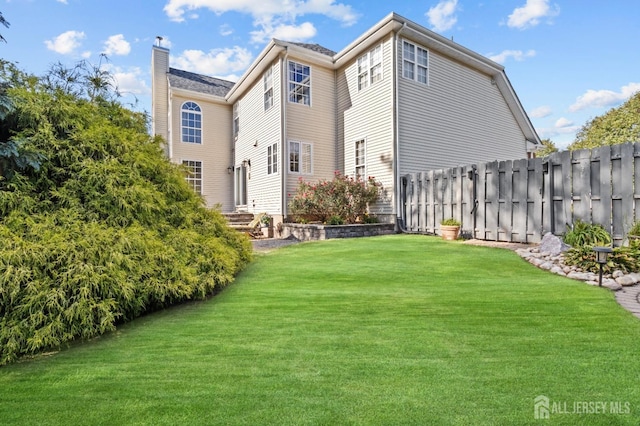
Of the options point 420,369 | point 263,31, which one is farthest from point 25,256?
point 263,31

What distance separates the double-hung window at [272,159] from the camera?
12.5m

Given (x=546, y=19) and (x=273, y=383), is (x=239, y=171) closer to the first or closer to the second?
(x=546, y=19)

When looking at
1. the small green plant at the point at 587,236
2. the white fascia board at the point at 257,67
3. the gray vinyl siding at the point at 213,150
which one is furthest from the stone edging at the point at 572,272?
the gray vinyl siding at the point at 213,150

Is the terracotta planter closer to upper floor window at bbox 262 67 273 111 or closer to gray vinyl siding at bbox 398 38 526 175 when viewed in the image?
gray vinyl siding at bbox 398 38 526 175

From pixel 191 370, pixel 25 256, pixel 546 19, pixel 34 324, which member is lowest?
pixel 191 370

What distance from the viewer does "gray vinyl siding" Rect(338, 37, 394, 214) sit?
10.8m

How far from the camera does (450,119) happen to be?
1241cm

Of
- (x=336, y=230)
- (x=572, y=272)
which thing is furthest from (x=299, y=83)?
(x=572, y=272)

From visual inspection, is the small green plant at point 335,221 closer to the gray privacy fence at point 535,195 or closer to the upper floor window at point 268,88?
the gray privacy fence at point 535,195

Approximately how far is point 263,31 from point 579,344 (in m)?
15.1

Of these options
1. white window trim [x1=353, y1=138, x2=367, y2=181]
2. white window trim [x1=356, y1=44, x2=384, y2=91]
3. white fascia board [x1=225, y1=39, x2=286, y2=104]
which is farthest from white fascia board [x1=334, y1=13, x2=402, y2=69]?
white window trim [x1=353, y1=138, x2=367, y2=181]

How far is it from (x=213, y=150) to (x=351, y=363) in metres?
16.4

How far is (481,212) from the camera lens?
27.3ft

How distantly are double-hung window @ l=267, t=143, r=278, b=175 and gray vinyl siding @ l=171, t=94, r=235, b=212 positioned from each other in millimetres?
4977
